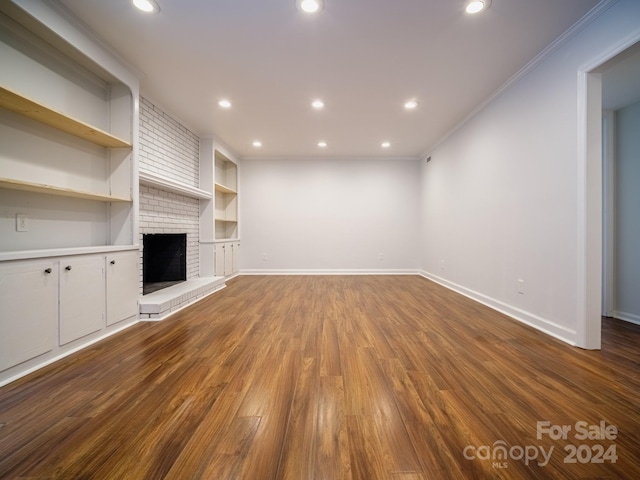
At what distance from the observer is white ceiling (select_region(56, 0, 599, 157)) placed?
79.7 inches

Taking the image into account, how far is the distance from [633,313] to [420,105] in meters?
3.58

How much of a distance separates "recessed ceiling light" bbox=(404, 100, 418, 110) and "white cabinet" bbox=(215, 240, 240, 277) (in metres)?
4.07

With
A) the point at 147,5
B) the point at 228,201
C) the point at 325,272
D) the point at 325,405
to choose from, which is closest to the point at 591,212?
the point at 325,405

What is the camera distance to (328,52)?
8.14 feet

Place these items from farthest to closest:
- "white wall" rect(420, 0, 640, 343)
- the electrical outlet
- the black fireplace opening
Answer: the black fireplace opening < "white wall" rect(420, 0, 640, 343) < the electrical outlet

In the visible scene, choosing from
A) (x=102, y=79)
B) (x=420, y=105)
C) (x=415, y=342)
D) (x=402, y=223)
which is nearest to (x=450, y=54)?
(x=420, y=105)

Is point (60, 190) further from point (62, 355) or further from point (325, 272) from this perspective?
point (325, 272)

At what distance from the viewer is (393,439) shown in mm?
1161

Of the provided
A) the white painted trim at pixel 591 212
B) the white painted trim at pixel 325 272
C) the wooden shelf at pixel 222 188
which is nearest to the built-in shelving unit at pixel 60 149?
the wooden shelf at pixel 222 188

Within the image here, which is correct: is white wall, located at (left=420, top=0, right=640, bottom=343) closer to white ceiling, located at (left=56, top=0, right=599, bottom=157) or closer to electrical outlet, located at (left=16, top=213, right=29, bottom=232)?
white ceiling, located at (left=56, top=0, right=599, bottom=157)

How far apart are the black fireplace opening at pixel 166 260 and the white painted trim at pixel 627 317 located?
600 cm

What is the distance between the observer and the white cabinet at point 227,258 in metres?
4.95

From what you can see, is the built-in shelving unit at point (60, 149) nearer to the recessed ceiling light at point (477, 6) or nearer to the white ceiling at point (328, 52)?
the white ceiling at point (328, 52)

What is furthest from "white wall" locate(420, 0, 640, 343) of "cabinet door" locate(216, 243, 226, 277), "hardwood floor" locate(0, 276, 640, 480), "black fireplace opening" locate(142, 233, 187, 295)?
"black fireplace opening" locate(142, 233, 187, 295)
